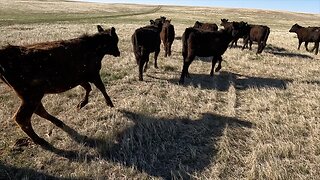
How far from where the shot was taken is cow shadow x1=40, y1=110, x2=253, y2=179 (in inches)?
228

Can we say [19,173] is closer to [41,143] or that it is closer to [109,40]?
[41,143]

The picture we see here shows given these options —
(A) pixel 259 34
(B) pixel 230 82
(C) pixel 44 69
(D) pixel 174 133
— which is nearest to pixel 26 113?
(C) pixel 44 69

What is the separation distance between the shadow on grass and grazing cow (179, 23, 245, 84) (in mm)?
6190

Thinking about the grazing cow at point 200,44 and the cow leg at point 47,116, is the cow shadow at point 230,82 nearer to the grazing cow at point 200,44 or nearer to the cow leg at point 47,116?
the grazing cow at point 200,44

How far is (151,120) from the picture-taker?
24.4 ft

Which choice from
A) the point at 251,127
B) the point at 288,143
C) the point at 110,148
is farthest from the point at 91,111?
the point at 288,143

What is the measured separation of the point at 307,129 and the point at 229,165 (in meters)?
2.53

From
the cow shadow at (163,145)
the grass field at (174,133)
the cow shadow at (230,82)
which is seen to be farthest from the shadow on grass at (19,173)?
the cow shadow at (230,82)

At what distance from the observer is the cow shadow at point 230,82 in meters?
10.9

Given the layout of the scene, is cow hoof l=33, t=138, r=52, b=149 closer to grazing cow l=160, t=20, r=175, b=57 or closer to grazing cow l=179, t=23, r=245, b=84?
grazing cow l=179, t=23, r=245, b=84

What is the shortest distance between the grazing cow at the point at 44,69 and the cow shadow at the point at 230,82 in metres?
3.85

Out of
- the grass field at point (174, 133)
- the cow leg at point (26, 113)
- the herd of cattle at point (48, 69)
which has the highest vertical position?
the herd of cattle at point (48, 69)

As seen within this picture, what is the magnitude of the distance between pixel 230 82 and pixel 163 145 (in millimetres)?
5663

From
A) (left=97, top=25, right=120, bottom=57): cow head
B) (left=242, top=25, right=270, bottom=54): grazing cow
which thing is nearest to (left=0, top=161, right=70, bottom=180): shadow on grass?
(left=97, top=25, right=120, bottom=57): cow head
